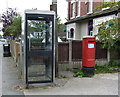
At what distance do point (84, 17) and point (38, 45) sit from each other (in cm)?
1330

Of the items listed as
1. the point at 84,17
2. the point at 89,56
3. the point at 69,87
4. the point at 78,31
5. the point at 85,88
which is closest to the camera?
the point at 85,88

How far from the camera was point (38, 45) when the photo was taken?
7.10 metres

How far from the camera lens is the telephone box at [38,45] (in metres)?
6.33

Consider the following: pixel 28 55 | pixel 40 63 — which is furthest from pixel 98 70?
pixel 28 55

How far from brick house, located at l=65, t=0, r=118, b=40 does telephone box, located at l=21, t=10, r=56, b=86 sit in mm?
9211

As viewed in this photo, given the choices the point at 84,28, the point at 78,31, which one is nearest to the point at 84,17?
the point at 84,28

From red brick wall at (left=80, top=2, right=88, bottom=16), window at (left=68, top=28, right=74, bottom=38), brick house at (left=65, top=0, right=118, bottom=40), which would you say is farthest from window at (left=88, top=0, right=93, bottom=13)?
window at (left=68, top=28, right=74, bottom=38)

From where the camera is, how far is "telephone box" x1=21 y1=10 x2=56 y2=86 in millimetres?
6328

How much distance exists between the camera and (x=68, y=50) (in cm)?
999

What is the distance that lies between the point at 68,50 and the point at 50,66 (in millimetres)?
3226

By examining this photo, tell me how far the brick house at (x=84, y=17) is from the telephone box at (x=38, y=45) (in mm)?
9211

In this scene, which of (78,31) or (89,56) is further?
(78,31)

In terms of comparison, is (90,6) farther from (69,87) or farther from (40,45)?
(69,87)

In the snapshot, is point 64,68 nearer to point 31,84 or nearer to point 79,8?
point 31,84
